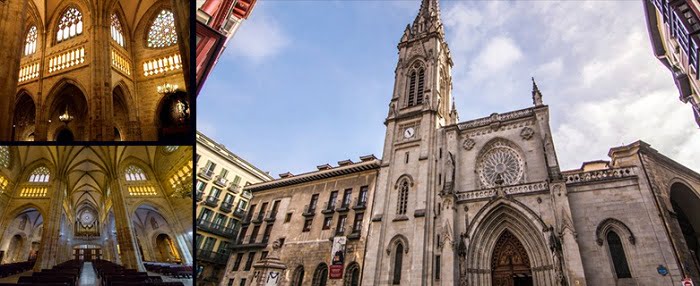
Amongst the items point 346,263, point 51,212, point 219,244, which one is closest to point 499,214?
point 346,263

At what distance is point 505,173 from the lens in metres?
28.0


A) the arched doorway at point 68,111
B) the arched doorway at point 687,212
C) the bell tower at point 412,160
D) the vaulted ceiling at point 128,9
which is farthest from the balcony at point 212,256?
the arched doorway at point 687,212

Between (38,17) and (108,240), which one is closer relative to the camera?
(38,17)

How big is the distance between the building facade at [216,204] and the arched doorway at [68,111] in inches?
523

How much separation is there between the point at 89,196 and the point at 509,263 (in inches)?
959

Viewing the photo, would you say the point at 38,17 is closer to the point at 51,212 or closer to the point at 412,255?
the point at 51,212

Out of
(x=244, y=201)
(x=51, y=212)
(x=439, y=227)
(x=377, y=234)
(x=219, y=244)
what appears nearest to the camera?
(x=51, y=212)

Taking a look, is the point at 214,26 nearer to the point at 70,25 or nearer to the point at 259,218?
the point at 70,25

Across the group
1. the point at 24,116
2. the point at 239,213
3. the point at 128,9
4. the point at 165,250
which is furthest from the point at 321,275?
the point at 128,9

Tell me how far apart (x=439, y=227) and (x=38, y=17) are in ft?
98.2

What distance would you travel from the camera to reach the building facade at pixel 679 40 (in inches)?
765

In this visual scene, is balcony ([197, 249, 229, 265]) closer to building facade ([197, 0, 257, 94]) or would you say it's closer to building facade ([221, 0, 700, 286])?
building facade ([221, 0, 700, 286])

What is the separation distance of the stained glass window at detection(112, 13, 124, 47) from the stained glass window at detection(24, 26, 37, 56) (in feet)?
19.2

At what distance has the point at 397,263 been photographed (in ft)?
90.9
